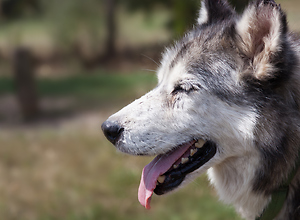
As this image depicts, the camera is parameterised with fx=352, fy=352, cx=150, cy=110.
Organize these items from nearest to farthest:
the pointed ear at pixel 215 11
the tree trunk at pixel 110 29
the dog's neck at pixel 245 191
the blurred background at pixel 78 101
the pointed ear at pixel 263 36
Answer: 1. the pointed ear at pixel 263 36
2. the dog's neck at pixel 245 191
3. the pointed ear at pixel 215 11
4. the blurred background at pixel 78 101
5. the tree trunk at pixel 110 29

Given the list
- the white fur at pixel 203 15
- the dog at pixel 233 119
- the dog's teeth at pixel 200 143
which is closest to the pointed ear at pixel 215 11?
the white fur at pixel 203 15

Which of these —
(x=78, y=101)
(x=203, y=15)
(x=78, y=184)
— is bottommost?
(x=78, y=101)

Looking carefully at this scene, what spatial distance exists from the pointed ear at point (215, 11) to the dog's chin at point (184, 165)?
875 mm

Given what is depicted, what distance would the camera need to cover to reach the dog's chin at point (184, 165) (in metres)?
2.07

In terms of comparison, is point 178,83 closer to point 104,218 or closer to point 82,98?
point 104,218

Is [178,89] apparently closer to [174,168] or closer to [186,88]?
[186,88]

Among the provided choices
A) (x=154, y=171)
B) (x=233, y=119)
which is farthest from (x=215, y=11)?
(x=154, y=171)

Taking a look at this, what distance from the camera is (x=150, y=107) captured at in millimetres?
2096

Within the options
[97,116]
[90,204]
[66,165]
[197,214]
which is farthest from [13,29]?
[197,214]

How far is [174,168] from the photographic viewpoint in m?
2.13

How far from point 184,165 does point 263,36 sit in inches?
34.1

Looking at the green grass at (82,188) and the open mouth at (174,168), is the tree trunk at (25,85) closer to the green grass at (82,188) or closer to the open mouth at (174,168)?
the green grass at (82,188)

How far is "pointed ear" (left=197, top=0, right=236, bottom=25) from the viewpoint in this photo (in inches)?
95.2

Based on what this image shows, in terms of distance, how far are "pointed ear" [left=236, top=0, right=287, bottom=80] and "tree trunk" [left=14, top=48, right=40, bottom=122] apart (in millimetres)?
6247
